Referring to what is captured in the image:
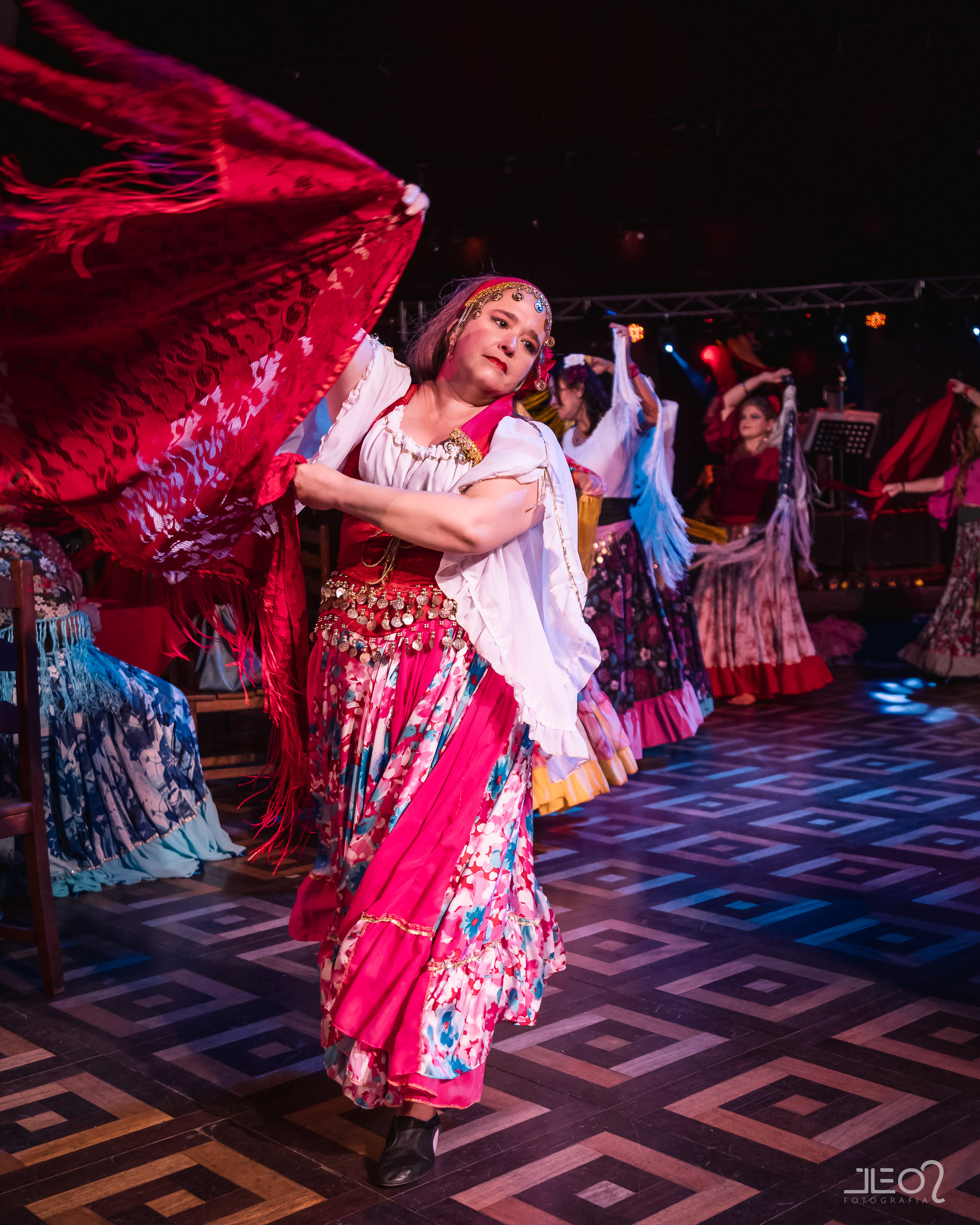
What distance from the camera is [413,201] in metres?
1.73

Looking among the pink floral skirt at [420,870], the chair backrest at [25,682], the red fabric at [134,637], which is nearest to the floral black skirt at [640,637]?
the red fabric at [134,637]

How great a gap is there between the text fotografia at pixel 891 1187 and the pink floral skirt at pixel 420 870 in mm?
604

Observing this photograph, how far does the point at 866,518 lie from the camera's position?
12117mm

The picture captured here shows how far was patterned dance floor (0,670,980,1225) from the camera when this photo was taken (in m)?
1.93

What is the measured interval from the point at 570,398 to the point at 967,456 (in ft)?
12.8

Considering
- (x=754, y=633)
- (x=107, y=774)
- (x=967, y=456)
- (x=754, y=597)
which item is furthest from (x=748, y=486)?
(x=107, y=774)

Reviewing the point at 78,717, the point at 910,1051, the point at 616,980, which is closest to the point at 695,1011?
the point at 616,980

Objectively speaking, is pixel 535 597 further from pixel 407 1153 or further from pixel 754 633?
pixel 754 633

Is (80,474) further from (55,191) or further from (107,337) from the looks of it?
(55,191)

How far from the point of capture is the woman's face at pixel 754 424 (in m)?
8.00

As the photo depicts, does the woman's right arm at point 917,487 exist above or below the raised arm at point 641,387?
below

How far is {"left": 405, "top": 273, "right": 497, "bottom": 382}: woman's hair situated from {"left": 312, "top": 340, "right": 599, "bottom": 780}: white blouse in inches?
3.2

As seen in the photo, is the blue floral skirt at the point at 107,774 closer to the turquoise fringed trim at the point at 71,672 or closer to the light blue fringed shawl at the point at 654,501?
the turquoise fringed trim at the point at 71,672

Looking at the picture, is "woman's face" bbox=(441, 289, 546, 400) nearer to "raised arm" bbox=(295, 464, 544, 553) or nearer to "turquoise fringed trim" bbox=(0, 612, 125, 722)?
"raised arm" bbox=(295, 464, 544, 553)
